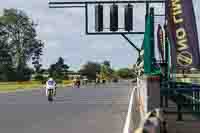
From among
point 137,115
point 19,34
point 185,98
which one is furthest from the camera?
point 19,34

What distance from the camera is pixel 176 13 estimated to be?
20.0m

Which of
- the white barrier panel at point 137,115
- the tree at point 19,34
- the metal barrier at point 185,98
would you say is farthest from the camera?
the tree at point 19,34

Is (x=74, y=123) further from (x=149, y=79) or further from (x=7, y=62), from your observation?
(x=7, y=62)

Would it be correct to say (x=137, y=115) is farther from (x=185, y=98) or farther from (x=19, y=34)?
(x=19, y=34)

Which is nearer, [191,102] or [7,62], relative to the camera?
[191,102]

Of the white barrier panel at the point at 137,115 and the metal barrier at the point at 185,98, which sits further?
the metal barrier at the point at 185,98

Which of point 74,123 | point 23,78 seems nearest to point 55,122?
point 74,123

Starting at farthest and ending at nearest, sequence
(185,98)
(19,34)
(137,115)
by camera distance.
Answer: (19,34) < (185,98) < (137,115)

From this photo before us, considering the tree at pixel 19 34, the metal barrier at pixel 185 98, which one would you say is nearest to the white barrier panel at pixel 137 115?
the metal barrier at pixel 185 98

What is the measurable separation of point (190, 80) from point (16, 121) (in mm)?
7366

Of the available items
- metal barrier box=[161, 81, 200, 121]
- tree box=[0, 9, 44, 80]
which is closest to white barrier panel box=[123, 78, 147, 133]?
metal barrier box=[161, 81, 200, 121]

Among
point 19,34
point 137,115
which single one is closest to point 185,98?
point 137,115

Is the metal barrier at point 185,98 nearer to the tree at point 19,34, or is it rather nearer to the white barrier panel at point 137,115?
the white barrier panel at point 137,115

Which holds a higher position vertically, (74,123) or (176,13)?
(176,13)
